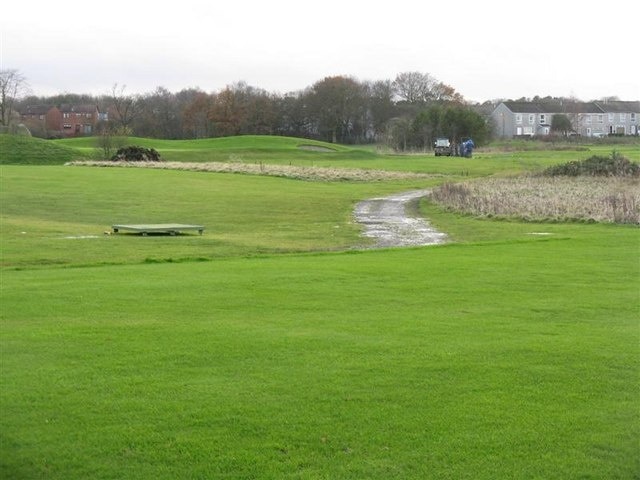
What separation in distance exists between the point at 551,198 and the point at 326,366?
3144 centimetres

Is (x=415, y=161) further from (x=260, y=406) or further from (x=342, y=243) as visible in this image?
(x=260, y=406)

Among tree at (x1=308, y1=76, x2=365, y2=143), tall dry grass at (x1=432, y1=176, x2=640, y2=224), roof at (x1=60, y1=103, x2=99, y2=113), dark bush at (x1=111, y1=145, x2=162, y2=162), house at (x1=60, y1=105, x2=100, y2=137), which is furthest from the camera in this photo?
roof at (x1=60, y1=103, x2=99, y2=113)

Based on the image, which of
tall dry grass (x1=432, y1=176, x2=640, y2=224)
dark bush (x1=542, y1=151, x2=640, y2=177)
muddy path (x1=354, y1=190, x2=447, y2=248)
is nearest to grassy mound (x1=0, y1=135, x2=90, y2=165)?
muddy path (x1=354, y1=190, x2=447, y2=248)

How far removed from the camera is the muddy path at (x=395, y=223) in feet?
90.7

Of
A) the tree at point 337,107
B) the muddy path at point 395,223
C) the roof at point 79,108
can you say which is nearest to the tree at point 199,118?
the roof at point 79,108

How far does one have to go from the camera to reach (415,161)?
81375 mm

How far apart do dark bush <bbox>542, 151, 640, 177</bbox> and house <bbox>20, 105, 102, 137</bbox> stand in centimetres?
9284

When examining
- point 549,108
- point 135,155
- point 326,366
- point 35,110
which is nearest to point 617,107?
point 549,108

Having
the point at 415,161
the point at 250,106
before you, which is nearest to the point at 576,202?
the point at 415,161

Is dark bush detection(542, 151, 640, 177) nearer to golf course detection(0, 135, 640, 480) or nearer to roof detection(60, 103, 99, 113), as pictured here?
golf course detection(0, 135, 640, 480)

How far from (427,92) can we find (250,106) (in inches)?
1324

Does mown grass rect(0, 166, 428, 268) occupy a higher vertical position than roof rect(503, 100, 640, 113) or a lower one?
lower

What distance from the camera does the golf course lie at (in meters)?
6.70

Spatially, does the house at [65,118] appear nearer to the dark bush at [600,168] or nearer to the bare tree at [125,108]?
the bare tree at [125,108]
